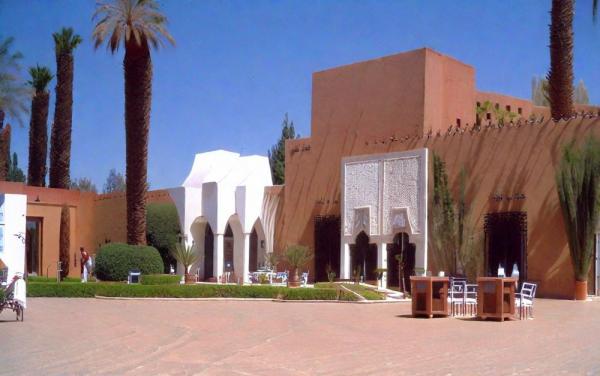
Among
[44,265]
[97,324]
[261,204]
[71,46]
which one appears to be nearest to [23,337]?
[97,324]

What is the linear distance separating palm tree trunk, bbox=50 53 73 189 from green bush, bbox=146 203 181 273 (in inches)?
237

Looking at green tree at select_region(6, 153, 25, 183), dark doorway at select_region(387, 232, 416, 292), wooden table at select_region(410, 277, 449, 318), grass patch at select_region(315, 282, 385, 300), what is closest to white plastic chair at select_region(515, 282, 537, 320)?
wooden table at select_region(410, 277, 449, 318)

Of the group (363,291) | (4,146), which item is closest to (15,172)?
(4,146)

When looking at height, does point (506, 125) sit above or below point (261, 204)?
above

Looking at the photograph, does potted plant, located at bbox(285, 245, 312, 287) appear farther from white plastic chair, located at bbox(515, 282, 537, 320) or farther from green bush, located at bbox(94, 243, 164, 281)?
white plastic chair, located at bbox(515, 282, 537, 320)

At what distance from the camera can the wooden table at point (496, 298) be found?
1408 centimetres

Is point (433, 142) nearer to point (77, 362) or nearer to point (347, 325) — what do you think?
point (347, 325)

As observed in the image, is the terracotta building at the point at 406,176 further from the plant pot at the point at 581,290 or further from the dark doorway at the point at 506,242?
the plant pot at the point at 581,290

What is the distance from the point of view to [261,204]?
1249 inches

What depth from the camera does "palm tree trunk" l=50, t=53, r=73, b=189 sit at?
121ft

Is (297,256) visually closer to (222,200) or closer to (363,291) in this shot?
(222,200)

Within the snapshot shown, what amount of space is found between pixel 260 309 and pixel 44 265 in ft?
67.9

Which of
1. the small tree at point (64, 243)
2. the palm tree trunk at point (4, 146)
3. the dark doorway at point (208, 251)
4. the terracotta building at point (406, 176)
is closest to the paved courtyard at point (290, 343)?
the terracotta building at point (406, 176)

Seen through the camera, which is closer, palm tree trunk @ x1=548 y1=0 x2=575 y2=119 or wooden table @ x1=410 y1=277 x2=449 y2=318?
wooden table @ x1=410 y1=277 x2=449 y2=318
